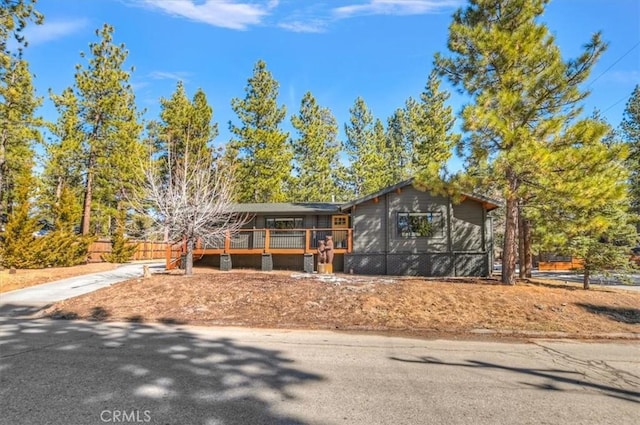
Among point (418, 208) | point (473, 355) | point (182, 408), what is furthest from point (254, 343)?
point (418, 208)

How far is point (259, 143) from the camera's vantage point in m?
27.6

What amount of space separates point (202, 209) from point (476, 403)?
38.2ft

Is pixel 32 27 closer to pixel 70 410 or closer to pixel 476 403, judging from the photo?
pixel 70 410

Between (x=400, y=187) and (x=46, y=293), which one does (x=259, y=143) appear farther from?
(x=46, y=293)

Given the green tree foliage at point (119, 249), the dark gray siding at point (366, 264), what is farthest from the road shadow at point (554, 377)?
the green tree foliage at point (119, 249)

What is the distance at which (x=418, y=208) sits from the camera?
1652 cm

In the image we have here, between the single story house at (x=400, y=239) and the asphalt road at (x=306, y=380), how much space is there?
8919 mm

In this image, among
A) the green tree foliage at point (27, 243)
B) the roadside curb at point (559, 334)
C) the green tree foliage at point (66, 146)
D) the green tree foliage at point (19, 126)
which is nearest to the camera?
the roadside curb at point (559, 334)

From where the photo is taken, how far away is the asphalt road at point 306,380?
351cm

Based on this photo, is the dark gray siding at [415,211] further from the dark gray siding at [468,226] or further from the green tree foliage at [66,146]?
the green tree foliage at [66,146]

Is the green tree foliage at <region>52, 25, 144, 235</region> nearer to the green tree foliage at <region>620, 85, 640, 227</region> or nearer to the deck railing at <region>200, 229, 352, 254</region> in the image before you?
the deck railing at <region>200, 229, 352, 254</region>

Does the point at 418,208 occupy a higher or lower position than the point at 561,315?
higher

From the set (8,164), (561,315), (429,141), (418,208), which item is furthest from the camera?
(429,141)

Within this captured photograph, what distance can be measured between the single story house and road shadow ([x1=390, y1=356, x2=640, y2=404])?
10580 mm
